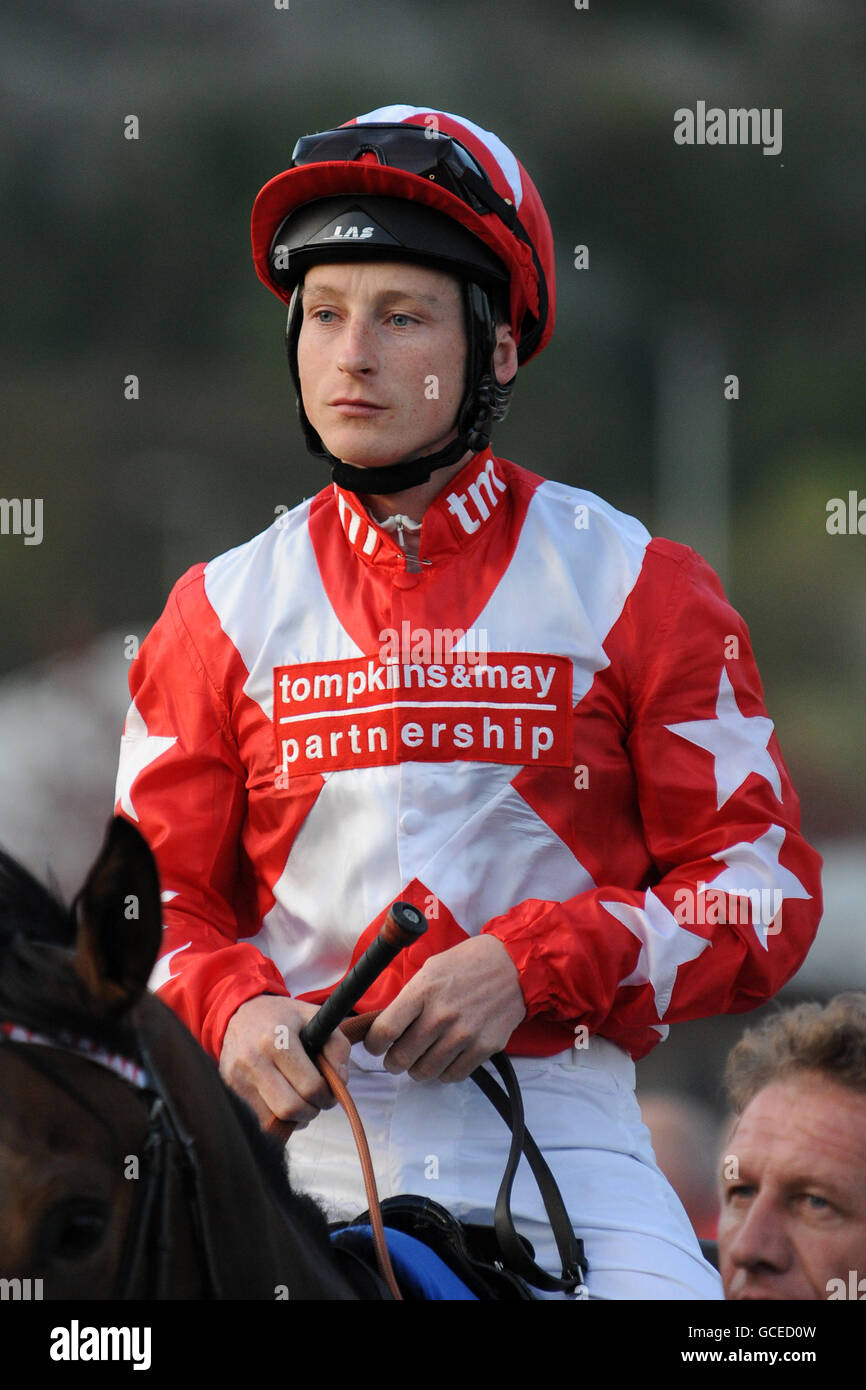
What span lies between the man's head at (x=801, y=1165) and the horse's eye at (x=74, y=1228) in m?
1.71

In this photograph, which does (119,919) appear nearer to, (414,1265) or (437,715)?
(414,1265)

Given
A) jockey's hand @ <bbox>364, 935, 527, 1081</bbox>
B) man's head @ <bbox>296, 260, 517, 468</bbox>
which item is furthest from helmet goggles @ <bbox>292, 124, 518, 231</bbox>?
jockey's hand @ <bbox>364, 935, 527, 1081</bbox>

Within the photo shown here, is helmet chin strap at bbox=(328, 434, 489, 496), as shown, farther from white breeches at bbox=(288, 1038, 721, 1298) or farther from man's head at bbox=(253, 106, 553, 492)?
white breeches at bbox=(288, 1038, 721, 1298)

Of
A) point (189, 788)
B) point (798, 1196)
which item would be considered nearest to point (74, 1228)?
point (189, 788)

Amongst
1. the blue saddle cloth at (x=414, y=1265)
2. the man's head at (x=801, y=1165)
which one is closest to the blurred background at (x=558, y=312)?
the man's head at (x=801, y=1165)

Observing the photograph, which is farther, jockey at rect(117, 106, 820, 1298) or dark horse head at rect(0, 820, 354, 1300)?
jockey at rect(117, 106, 820, 1298)

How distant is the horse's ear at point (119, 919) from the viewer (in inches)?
52.1

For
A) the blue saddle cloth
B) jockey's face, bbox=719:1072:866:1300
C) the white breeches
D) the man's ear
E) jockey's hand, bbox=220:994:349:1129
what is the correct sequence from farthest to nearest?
jockey's face, bbox=719:1072:866:1300 < the man's ear < the white breeches < jockey's hand, bbox=220:994:349:1129 < the blue saddle cloth

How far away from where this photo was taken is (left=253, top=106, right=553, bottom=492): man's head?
2.23 m

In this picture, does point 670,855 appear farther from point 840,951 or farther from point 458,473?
point 840,951

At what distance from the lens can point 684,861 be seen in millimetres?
2262

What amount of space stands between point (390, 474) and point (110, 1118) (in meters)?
1.17

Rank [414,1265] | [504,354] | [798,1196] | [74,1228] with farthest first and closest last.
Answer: [798,1196] < [504,354] < [414,1265] < [74,1228]

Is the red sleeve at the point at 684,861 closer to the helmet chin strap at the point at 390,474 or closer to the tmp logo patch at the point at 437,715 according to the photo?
the tmp logo patch at the point at 437,715
